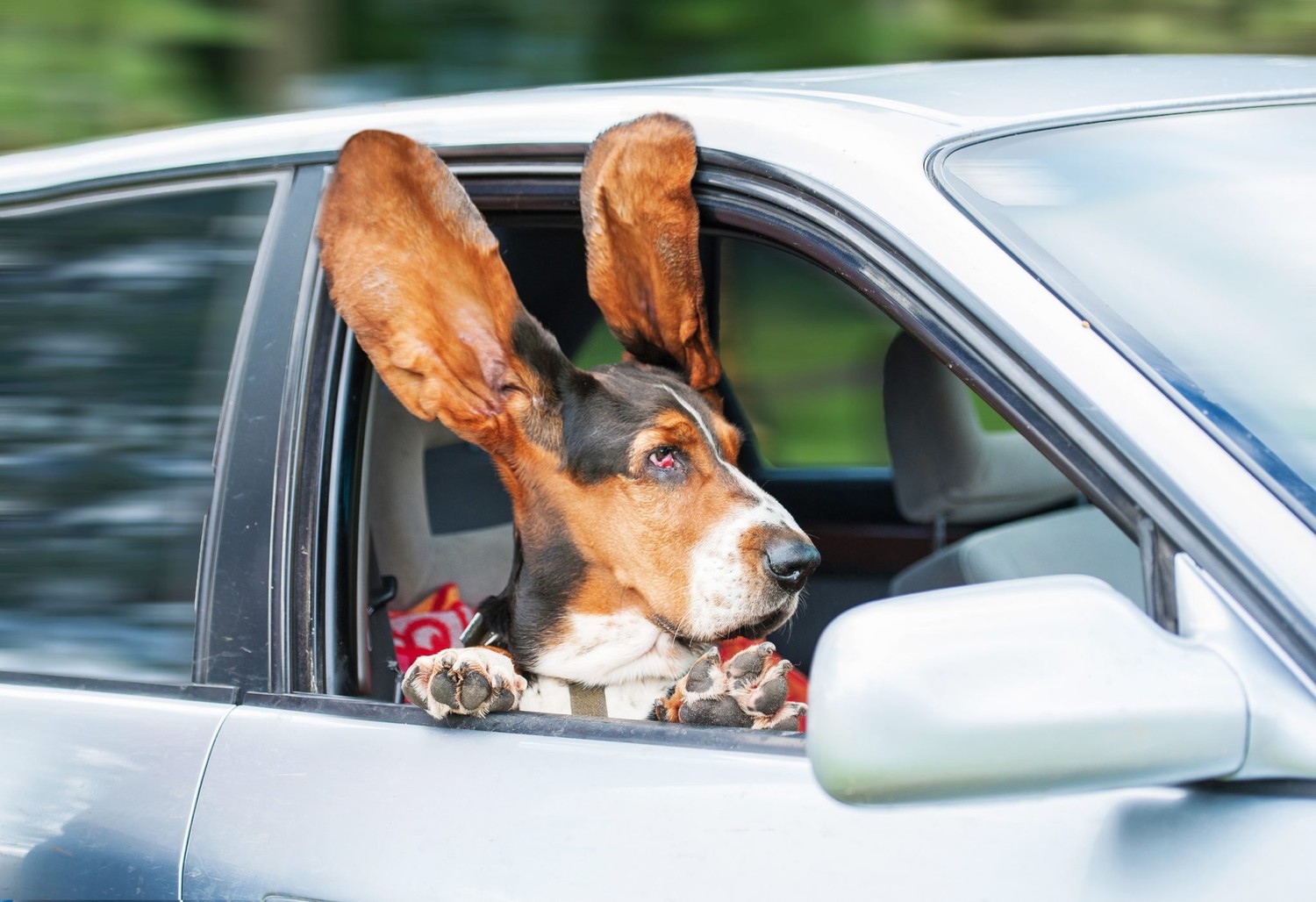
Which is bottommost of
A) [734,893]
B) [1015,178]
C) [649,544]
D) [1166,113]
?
[734,893]

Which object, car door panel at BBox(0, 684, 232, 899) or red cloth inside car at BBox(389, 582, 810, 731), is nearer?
car door panel at BBox(0, 684, 232, 899)

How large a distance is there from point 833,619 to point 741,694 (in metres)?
0.17

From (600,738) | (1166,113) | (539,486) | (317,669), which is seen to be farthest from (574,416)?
(1166,113)

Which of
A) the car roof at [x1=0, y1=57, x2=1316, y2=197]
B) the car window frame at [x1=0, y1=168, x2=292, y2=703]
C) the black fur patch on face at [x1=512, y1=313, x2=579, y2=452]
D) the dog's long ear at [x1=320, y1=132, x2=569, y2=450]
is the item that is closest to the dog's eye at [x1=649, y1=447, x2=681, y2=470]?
the black fur patch on face at [x1=512, y1=313, x2=579, y2=452]

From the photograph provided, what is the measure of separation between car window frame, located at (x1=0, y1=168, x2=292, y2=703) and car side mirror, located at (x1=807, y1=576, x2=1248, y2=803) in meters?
0.95

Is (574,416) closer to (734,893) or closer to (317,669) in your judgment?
(317,669)

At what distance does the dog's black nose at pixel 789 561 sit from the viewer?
6.18 feet

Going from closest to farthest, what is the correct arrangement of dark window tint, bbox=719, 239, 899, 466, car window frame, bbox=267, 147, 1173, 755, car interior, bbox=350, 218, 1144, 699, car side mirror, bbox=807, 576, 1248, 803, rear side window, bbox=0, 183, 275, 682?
car side mirror, bbox=807, 576, 1248, 803 < car window frame, bbox=267, 147, 1173, 755 < rear side window, bbox=0, 183, 275, 682 < car interior, bbox=350, 218, 1144, 699 < dark window tint, bbox=719, 239, 899, 466

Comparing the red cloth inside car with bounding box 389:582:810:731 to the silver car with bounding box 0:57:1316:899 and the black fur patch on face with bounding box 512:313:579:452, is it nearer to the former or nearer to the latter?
the silver car with bounding box 0:57:1316:899

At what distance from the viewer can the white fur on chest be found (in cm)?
201

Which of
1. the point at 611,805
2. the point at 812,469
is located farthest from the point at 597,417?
the point at 812,469

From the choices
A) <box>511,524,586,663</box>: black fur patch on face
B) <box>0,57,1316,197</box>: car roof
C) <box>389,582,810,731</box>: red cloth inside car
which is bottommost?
<box>389,582,810,731</box>: red cloth inside car

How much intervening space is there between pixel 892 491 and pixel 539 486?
1.49m

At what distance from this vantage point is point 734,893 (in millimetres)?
1193
